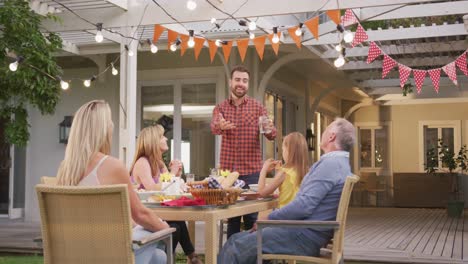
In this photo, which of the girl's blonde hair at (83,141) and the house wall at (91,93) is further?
the house wall at (91,93)

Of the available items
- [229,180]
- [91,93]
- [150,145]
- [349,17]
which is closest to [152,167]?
[150,145]

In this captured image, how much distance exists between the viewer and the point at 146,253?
2623 mm

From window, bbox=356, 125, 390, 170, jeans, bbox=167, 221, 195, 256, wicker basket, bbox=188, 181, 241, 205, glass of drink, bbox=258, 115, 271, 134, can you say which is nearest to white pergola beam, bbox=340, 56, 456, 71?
glass of drink, bbox=258, 115, 271, 134

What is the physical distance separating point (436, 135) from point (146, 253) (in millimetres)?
13159

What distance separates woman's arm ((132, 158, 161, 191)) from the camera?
167 inches

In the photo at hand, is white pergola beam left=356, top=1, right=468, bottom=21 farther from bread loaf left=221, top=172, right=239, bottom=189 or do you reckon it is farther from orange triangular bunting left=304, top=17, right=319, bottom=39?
bread loaf left=221, top=172, right=239, bottom=189

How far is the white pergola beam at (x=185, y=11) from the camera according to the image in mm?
5703

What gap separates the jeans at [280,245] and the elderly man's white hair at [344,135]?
460mm

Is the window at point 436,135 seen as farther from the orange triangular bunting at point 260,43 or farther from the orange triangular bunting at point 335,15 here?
the orange triangular bunting at point 335,15

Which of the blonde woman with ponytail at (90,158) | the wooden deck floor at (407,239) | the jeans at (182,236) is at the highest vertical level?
the blonde woman with ponytail at (90,158)

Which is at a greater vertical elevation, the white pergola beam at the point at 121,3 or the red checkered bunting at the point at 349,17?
the white pergola beam at the point at 121,3

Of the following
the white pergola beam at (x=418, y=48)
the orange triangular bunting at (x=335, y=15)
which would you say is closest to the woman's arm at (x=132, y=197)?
the orange triangular bunting at (x=335, y=15)

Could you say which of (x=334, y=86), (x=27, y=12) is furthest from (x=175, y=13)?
(x=334, y=86)

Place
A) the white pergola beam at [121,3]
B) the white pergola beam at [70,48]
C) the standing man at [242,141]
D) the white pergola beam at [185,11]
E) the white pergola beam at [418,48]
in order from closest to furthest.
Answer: the standing man at [242,141]
the white pergola beam at [185,11]
the white pergola beam at [121,3]
the white pergola beam at [418,48]
the white pergola beam at [70,48]
